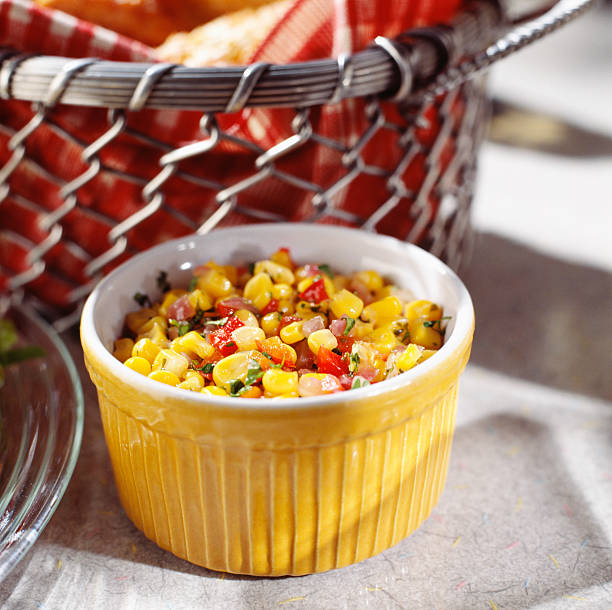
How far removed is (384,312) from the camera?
2.11ft

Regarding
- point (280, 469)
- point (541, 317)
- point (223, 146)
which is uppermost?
point (223, 146)

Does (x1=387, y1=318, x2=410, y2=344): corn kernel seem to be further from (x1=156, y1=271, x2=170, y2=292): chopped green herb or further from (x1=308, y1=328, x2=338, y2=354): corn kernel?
(x1=156, y1=271, x2=170, y2=292): chopped green herb

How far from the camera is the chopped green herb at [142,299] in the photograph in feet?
2.20

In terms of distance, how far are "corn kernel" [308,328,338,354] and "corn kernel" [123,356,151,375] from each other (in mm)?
130

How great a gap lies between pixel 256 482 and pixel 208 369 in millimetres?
99

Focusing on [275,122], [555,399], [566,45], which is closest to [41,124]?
[275,122]

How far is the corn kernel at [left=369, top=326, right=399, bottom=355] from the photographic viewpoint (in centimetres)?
59

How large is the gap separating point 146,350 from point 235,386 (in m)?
0.09

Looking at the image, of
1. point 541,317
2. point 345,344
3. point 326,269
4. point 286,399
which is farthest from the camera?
point 541,317

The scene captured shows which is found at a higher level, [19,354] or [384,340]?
[384,340]

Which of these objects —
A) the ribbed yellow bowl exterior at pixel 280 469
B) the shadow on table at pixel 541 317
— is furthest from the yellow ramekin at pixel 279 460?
the shadow on table at pixel 541 317

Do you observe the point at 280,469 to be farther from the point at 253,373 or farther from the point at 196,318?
the point at 196,318

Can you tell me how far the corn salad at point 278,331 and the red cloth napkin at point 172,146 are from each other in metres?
0.11

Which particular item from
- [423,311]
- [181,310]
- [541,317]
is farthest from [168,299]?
[541,317]
